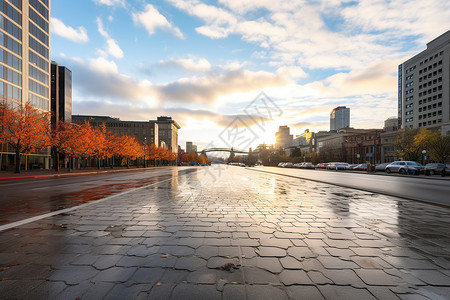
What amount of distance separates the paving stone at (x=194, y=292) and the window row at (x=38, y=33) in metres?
62.8

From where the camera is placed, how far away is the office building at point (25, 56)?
1513 inches

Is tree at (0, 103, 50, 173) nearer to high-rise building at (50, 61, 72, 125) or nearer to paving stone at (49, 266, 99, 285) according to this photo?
paving stone at (49, 266, 99, 285)

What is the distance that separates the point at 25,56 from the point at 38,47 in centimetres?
530

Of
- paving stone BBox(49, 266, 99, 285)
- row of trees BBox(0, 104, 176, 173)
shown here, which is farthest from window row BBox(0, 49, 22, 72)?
paving stone BBox(49, 266, 99, 285)

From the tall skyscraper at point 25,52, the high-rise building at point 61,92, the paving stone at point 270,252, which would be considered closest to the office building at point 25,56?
the tall skyscraper at point 25,52

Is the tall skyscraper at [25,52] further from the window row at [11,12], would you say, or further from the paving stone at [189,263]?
the paving stone at [189,263]

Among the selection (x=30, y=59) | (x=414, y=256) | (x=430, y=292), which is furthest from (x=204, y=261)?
(x=30, y=59)

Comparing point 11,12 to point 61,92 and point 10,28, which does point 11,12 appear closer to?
point 10,28

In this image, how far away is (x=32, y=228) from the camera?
493cm

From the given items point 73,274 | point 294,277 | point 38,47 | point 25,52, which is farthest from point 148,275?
point 38,47

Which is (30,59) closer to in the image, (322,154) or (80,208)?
(80,208)

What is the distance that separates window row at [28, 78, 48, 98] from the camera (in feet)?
147

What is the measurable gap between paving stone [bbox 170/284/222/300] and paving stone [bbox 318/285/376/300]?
48.2 inches

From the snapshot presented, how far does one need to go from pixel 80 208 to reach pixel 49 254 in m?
3.94
